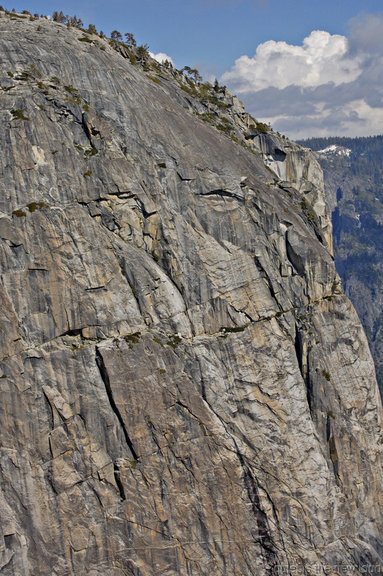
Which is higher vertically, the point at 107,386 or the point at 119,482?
the point at 107,386

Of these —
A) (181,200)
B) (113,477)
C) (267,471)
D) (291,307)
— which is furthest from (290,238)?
(113,477)

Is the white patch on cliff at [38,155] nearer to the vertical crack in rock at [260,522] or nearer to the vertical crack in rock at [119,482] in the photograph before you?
the vertical crack in rock at [119,482]

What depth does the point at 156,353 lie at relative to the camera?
4356 cm

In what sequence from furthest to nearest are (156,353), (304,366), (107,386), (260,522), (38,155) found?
(304,366) → (260,522) → (156,353) → (38,155) → (107,386)

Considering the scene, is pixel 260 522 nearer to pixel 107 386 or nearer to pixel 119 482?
pixel 119 482

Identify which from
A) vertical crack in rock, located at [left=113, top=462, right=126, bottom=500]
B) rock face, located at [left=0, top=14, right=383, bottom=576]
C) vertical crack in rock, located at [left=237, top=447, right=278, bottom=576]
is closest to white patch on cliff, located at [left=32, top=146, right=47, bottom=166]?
rock face, located at [left=0, top=14, right=383, bottom=576]

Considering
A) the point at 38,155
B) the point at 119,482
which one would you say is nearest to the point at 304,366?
the point at 119,482

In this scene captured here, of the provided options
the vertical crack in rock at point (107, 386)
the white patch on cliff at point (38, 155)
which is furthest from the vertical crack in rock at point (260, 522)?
the white patch on cliff at point (38, 155)

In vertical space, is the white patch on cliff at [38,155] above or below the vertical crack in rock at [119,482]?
above

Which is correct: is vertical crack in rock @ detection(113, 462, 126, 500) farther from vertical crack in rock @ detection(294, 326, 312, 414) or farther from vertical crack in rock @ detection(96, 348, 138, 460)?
vertical crack in rock @ detection(294, 326, 312, 414)

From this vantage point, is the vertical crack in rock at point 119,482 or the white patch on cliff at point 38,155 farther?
the white patch on cliff at point 38,155

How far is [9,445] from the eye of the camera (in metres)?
39.2

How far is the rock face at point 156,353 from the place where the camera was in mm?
40438

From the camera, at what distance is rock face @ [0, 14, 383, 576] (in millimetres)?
40438
